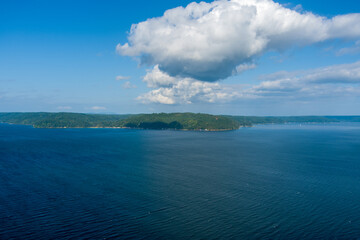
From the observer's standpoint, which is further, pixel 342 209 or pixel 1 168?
pixel 1 168

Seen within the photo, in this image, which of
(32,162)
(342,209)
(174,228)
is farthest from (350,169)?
(32,162)

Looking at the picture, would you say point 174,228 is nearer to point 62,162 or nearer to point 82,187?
point 82,187

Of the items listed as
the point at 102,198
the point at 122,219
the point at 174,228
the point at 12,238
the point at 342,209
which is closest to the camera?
the point at 12,238

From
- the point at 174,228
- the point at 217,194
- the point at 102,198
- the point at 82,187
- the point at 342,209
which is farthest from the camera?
the point at 82,187

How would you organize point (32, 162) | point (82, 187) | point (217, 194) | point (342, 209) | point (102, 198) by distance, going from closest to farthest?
1. point (342, 209)
2. point (102, 198)
3. point (217, 194)
4. point (82, 187)
5. point (32, 162)

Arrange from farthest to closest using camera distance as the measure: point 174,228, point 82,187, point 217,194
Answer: point 82,187
point 217,194
point 174,228

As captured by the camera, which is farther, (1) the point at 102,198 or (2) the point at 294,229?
(1) the point at 102,198

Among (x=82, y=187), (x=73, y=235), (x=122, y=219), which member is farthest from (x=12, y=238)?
(x=82, y=187)

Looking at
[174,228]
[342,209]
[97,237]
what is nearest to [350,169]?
[342,209]

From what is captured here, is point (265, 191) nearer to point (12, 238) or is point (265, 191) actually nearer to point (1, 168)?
point (12, 238)
